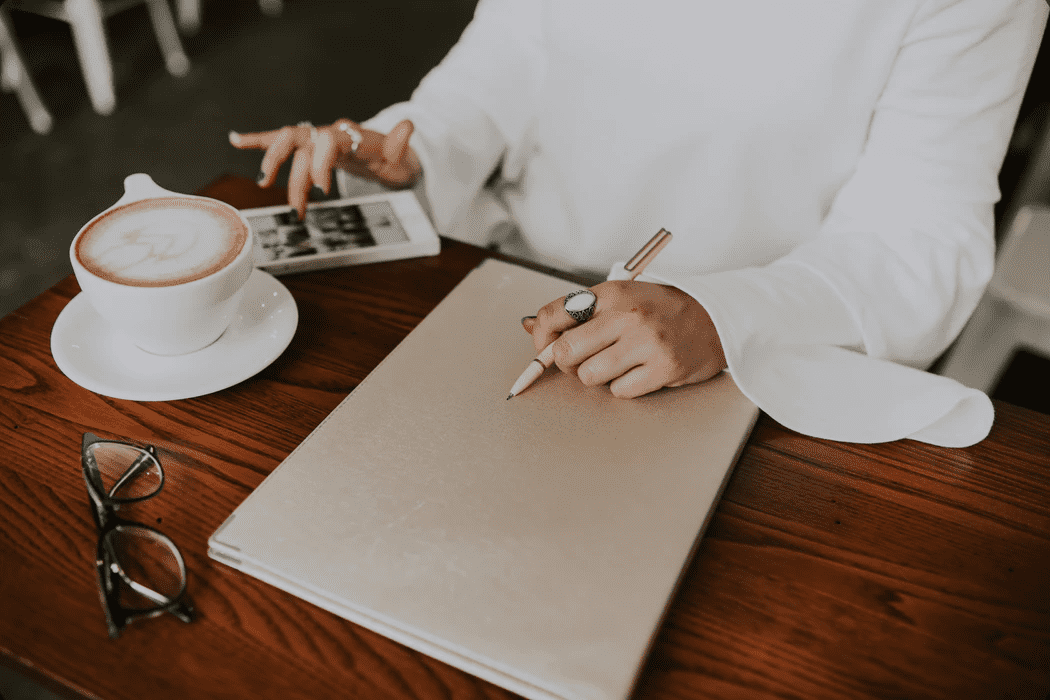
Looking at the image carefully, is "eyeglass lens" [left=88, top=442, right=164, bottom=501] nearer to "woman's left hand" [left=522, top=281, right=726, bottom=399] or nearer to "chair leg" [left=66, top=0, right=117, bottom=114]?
"woman's left hand" [left=522, top=281, right=726, bottom=399]

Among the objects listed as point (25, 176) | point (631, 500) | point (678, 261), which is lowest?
point (25, 176)

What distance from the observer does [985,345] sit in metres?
1.41

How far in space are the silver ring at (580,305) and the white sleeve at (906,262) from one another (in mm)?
80

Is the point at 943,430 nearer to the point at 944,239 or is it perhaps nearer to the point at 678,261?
the point at 944,239

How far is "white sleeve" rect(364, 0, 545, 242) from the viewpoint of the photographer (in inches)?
38.0

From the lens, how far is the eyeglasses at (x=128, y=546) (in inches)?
17.4

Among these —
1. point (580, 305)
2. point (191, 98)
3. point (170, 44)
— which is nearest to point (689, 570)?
point (580, 305)

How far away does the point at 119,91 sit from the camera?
299 centimetres

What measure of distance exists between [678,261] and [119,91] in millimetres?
2903

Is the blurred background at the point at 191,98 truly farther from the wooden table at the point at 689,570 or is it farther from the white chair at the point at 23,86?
the wooden table at the point at 689,570

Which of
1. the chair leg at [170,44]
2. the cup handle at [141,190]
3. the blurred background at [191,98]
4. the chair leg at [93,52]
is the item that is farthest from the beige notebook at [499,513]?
the chair leg at [170,44]

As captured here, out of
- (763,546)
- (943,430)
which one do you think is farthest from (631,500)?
(943,430)

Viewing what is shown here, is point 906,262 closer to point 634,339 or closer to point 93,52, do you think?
point 634,339

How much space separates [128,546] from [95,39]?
297cm
